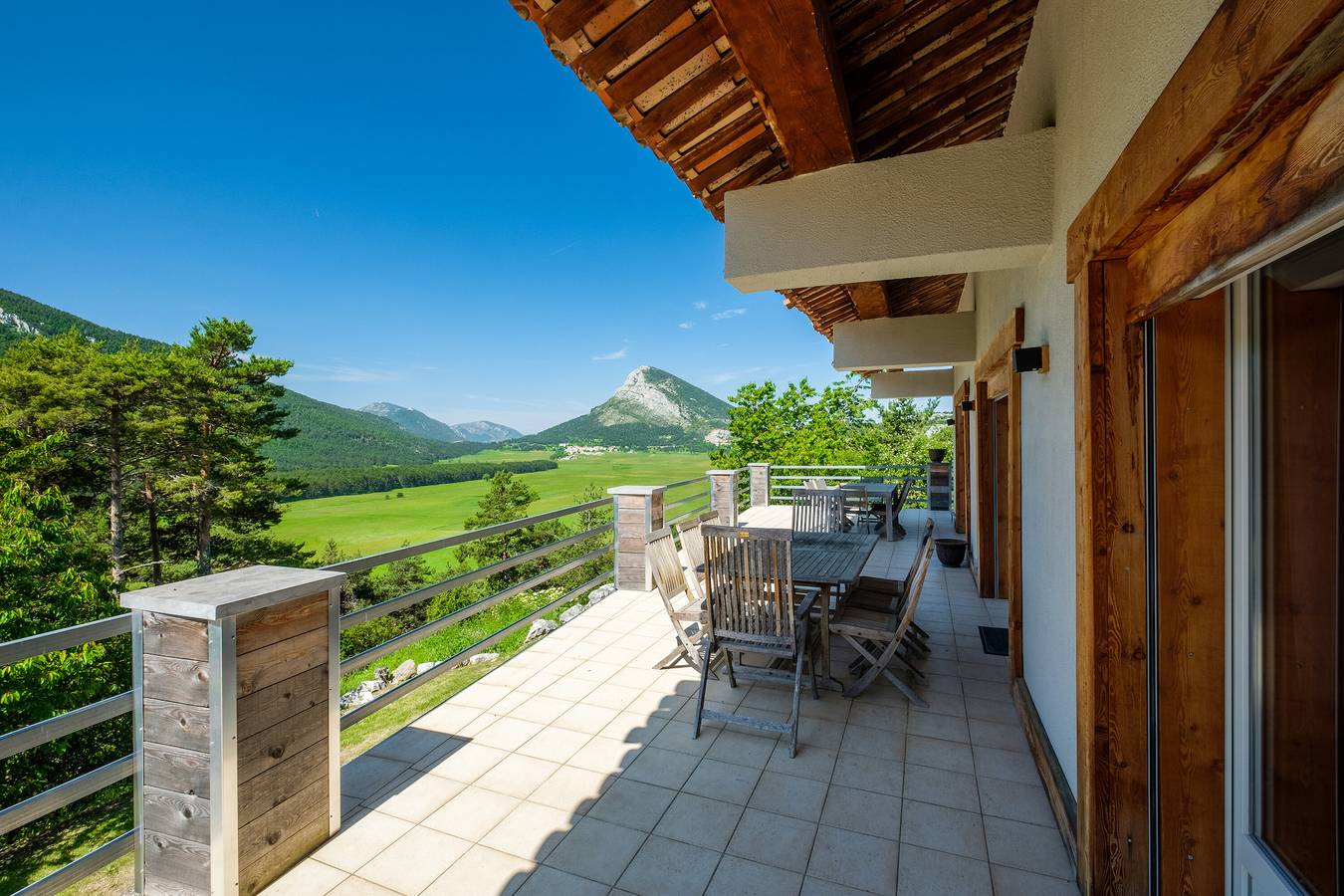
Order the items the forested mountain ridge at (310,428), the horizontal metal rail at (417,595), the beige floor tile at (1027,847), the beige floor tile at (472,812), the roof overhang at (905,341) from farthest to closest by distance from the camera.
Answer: the forested mountain ridge at (310,428), the roof overhang at (905,341), the horizontal metal rail at (417,595), the beige floor tile at (472,812), the beige floor tile at (1027,847)

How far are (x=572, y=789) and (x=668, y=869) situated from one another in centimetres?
59

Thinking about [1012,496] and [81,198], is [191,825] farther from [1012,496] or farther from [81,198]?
[81,198]

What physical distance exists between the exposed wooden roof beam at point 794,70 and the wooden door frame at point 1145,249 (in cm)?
88

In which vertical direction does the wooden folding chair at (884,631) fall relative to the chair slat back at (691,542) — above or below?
below

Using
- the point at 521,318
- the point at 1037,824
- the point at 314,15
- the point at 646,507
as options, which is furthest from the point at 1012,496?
the point at 521,318

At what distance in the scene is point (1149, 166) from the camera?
118cm

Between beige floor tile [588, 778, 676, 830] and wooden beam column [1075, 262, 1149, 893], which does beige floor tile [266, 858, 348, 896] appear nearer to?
beige floor tile [588, 778, 676, 830]

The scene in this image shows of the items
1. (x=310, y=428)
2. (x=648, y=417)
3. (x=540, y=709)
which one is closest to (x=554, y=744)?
(x=540, y=709)

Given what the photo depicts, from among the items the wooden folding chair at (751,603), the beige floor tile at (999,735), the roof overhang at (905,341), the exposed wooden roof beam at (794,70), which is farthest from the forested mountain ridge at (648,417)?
the exposed wooden roof beam at (794,70)

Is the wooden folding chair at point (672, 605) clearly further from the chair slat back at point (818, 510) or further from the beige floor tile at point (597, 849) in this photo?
the chair slat back at point (818, 510)

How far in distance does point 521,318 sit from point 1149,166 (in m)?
79.3

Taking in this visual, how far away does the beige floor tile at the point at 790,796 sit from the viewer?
2.23 m

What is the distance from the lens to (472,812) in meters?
2.25

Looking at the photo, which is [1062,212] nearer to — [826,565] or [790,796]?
[826,565]
